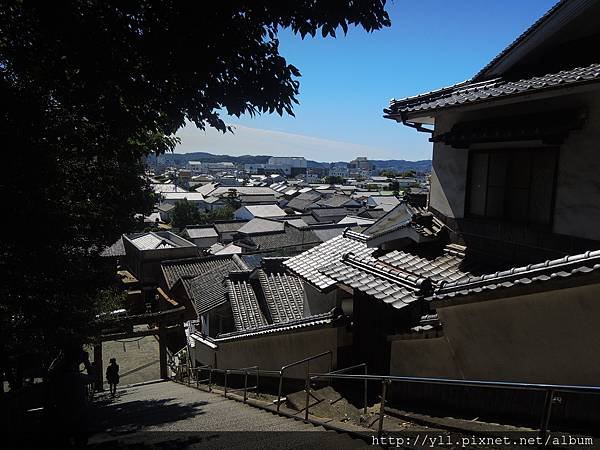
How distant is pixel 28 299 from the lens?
21.8 ft

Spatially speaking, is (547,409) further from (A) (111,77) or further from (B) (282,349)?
(B) (282,349)

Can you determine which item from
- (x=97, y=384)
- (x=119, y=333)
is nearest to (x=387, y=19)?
(x=119, y=333)

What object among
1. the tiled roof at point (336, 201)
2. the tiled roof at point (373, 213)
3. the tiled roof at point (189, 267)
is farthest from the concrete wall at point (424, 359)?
the tiled roof at point (336, 201)

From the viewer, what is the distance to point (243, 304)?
17391 mm

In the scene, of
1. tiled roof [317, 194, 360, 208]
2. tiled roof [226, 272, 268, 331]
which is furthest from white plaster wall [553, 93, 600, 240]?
tiled roof [317, 194, 360, 208]

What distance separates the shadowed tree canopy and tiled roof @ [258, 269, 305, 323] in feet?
33.4

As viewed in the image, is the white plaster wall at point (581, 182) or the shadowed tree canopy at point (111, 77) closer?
the shadowed tree canopy at point (111, 77)

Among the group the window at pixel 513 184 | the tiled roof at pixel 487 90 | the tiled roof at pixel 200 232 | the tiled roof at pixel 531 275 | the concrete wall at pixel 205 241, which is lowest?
the concrete wall at pixel 205 241

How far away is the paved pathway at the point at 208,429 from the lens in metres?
5.05

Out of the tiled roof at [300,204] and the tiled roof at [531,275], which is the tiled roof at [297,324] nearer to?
the tiled roof at [531,275]

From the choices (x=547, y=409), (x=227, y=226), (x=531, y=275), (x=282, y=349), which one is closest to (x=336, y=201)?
(x=227, y=226)

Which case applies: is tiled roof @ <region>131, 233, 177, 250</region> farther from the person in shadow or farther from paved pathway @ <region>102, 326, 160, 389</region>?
the person in shadow

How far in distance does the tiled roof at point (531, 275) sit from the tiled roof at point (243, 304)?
11.6m

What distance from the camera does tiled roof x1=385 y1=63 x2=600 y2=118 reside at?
499 cm
